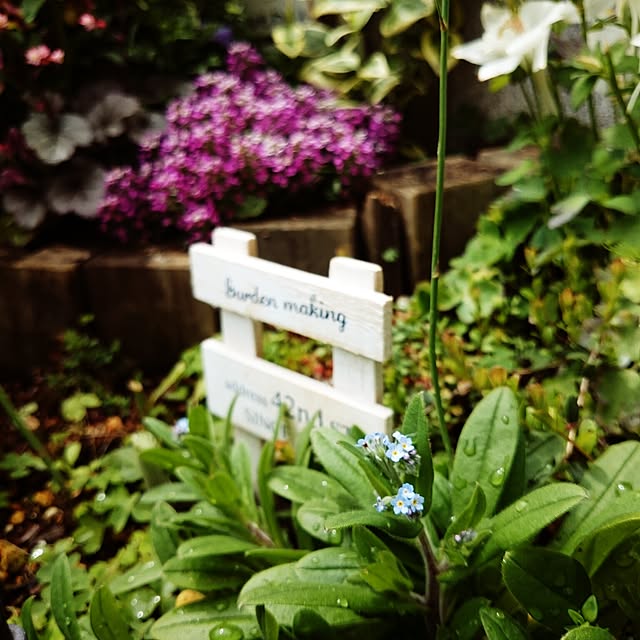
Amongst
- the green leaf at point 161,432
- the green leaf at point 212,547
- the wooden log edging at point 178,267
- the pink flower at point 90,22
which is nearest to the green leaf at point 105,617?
the green leaf at point 212,547

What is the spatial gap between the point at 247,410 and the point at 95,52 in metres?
1.68

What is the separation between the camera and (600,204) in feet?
5.71

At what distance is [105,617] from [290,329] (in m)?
0.63

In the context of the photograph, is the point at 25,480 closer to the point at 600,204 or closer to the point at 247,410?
the point at 247,410

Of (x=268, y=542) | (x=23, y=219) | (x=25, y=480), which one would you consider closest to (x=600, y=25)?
(x=268, y=542)

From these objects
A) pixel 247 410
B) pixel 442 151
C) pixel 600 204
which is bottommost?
pixel 247 410

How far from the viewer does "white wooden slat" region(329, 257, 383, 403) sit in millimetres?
1387

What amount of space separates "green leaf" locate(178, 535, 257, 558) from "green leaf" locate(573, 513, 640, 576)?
58 centimetres

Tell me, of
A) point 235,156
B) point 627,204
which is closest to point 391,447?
point 627,204

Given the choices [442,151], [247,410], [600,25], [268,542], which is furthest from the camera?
[247,410]

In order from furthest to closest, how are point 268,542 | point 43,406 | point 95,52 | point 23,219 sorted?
1. point 95,52
2. point 23,219
3. point 43,406
4. point 268,542

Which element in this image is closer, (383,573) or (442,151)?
(442,151)

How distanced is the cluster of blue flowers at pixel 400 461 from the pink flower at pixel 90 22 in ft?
6.59

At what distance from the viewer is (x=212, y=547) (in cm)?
135
